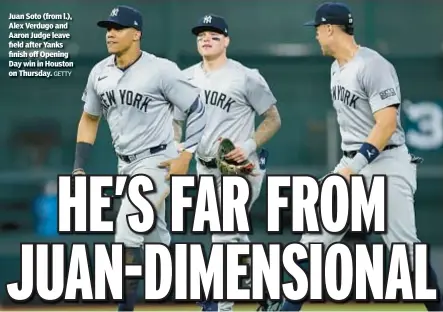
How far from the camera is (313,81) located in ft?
26.9

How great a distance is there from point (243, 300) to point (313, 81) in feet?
7.08

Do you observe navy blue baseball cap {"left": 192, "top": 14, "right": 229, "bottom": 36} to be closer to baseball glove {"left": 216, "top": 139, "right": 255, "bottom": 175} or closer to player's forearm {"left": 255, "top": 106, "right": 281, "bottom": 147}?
player's forearm {"left": 255, "top": 106, "right": 281, "bottom": 147}

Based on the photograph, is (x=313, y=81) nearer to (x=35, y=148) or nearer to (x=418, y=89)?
(x=418, y=89)

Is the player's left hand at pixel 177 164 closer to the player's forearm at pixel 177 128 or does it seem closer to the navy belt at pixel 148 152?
the navy belt at pixel 148 152

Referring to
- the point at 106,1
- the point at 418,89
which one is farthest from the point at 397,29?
the point at 106,1

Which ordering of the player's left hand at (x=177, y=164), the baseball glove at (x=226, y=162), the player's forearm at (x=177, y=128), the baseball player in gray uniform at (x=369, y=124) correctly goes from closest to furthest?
1. the baseball player in gray uniform at (x=369, y=124)
2. the player's left hand at (x=177, y=164)
3. the player's forearm at (x=177, y=128)
4. the baseball glove at (x=226, y=162)

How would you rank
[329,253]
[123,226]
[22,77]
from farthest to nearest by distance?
[22,77], [329,253], [123,226]

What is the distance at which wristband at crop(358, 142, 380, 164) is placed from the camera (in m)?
5.77

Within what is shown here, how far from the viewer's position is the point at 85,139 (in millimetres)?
6328

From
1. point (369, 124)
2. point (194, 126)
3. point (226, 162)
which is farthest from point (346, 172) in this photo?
point (226, 162)

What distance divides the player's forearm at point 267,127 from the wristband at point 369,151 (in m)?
0.88

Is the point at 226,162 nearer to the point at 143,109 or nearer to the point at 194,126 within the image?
the point at 194,126

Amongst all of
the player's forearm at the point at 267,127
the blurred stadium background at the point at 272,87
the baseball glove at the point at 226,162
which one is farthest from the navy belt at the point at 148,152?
the blurred stadium background at the point at 272,87

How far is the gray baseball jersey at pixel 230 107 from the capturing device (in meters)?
6.55
